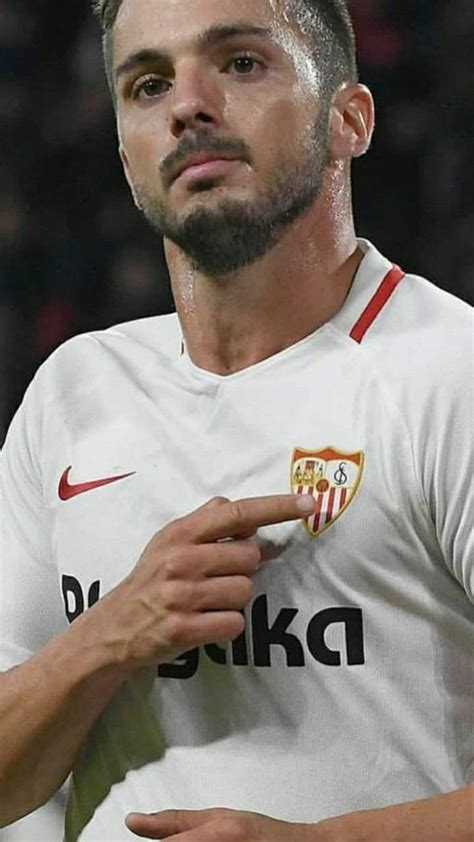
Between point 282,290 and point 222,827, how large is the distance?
1.72 ft

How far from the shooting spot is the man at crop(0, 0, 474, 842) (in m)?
1.29

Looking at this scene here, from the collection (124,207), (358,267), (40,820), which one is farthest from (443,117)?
(40,820)

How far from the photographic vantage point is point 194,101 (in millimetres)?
1351

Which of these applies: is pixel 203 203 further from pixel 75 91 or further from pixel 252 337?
pixel 75 91

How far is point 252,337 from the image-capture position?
1458mm

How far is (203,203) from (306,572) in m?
0.36

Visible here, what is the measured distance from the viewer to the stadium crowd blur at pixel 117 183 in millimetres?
2865

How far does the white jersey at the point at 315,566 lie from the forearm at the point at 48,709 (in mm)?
40

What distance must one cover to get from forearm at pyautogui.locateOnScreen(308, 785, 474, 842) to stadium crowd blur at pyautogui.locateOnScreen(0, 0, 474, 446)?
1.76 metres

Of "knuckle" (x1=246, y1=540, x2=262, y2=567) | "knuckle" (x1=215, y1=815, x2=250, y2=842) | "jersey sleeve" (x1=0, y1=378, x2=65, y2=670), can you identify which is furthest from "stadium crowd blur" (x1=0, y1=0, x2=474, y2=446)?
"knuckle" (x1=215, y1=815, x2=250, y2=842)

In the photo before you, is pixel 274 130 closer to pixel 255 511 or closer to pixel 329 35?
pixel 329 35

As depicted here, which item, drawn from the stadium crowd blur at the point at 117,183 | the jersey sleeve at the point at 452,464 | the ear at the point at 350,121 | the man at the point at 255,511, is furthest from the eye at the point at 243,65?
the stadium crowd blur at the point at 117,183

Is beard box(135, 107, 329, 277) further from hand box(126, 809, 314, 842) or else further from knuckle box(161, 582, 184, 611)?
hand box(126, 809, 314, 842)

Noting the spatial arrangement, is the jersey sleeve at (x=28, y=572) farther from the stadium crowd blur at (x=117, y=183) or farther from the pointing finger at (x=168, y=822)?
the stadium crowd blur at (x=117, y=183)
